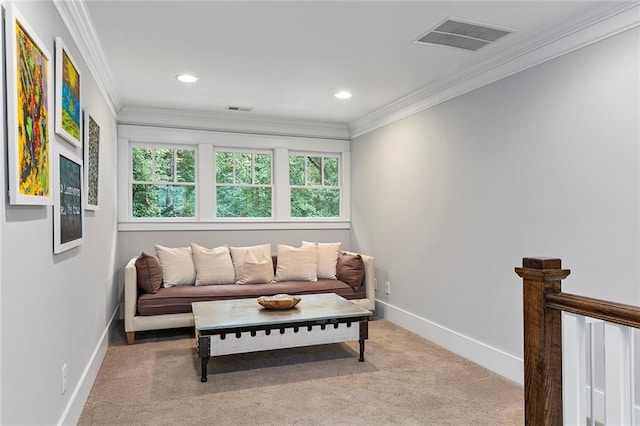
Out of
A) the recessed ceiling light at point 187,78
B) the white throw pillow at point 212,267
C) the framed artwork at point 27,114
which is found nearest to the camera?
the framed artwork at point 27,114

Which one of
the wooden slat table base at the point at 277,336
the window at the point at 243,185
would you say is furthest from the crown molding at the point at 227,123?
the wooden slat table base at the point at 277,336

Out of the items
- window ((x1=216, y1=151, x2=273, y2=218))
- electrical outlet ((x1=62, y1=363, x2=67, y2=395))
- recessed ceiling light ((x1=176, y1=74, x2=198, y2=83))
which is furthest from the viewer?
window ((x1=216, y1=151, x2=273, y2=218))

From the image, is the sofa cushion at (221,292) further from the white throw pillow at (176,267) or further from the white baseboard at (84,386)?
the white baseboard at (84,386)

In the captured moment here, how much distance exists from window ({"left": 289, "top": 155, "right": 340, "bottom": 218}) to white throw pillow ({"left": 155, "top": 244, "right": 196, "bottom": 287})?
1621 millimetres

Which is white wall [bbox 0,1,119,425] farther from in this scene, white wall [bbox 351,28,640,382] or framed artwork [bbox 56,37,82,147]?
white wall [bbox 351,28,640,382]

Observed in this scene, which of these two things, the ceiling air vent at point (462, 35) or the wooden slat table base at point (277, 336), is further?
the wooden slat table base at point (277, 336)

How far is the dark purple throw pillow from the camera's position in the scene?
4.70 m

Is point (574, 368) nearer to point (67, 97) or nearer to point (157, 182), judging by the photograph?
point (67, 97)

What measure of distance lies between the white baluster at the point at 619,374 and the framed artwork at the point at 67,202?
2.28 meters

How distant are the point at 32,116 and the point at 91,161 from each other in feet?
4.93

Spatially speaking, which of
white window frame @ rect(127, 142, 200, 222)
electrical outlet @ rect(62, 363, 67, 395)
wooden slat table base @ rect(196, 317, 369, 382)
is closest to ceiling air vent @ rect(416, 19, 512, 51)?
→ wooden slat table base @ rect(196, 317, 369, 382)

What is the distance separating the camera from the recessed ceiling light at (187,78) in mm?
3713

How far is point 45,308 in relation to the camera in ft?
6.30

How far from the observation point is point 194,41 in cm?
297
